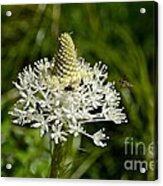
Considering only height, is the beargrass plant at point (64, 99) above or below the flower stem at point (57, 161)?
above

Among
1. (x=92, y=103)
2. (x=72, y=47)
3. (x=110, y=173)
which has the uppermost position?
(x=72, y=47)

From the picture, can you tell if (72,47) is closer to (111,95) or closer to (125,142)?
(111,95)

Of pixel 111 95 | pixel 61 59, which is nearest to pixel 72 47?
pixel 61 59

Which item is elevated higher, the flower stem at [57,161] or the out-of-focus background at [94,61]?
the out-of-focus background at [94,61]

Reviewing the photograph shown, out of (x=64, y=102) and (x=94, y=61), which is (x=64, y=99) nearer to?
(x=64, y=102)

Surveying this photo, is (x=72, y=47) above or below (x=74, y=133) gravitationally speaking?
above
